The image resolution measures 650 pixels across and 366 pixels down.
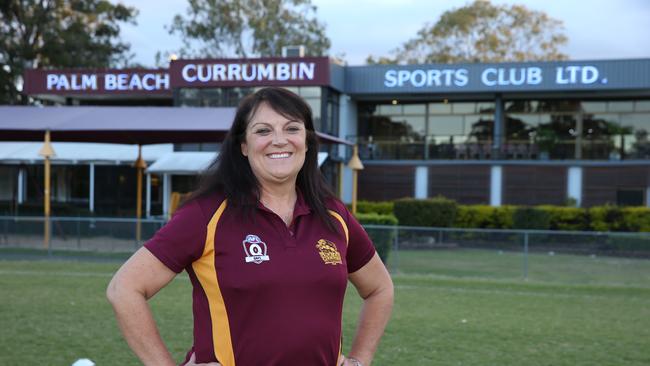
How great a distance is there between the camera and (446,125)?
118 feet

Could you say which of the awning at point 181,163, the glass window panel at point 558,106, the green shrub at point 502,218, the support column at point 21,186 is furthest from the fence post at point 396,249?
the support column at point 21,186

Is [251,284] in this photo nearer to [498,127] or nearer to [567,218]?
[567,218]

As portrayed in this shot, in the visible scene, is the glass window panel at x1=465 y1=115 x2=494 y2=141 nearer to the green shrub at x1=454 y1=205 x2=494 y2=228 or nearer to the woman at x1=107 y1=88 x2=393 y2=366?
the green shrub at x1=454 y1=205 x2=494 y2=228

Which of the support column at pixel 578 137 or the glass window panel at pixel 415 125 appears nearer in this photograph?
the support column at pixel 578 137

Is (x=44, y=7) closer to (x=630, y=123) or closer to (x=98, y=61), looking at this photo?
(x=98, y=61)

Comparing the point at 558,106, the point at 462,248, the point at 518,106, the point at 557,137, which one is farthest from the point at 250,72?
the point at 462,248

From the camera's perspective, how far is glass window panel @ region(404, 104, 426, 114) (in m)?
36.2

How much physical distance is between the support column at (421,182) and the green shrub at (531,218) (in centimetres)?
745

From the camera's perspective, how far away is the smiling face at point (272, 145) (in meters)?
2.84

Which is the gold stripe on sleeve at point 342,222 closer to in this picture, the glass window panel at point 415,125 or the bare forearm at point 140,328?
the bare forearm at point 140,328

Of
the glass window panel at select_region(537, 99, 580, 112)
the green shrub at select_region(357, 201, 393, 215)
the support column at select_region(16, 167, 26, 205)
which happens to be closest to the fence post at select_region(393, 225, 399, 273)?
the green shrub at select_region(357, 201, 393, 215)

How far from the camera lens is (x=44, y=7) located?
156 feet

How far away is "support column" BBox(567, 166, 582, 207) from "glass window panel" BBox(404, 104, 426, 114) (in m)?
7.64

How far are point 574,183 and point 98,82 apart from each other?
845 inches
